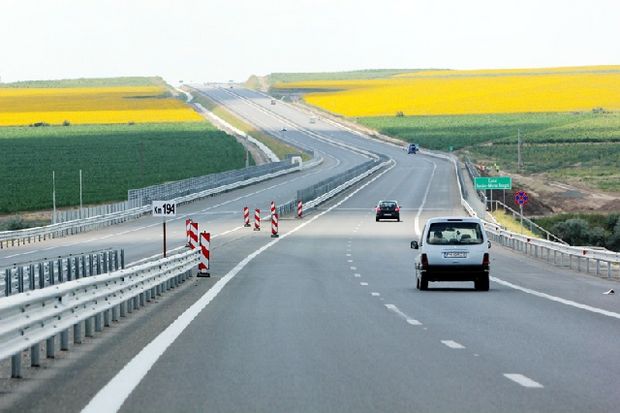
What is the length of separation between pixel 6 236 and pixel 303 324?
136 ft

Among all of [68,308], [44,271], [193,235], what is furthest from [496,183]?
[68,308]

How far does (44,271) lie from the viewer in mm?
21781

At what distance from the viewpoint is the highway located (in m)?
12.2

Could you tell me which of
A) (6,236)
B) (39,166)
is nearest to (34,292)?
(6,236)

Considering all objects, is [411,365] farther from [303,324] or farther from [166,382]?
[303,324]

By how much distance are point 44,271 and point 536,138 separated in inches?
5060

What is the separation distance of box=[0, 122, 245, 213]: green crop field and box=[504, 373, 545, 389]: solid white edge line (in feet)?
238

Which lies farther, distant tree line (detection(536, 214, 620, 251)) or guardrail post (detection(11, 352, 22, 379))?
distant tree line (detection(536, 214, 620, 251))

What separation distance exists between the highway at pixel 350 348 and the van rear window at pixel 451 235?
41.6 inches

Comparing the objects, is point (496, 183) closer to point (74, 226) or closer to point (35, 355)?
point (74, 226)

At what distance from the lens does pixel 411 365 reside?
1481 centimetres

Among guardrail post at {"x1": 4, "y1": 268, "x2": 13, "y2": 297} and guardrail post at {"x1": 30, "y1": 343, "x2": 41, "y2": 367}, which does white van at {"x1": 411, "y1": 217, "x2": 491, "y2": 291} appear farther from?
guardrail post at {"x1": 30, "y1": 343, "x2": 41, "y2": 367}

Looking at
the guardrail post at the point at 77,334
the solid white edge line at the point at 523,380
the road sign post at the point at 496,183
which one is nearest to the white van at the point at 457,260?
the guardrail post at the point at 77,334

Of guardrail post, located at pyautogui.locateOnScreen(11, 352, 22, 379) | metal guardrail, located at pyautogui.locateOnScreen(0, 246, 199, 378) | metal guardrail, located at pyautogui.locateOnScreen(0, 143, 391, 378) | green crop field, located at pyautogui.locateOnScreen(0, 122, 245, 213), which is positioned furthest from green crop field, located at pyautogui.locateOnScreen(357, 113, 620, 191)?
guardrail post, located at pyautogui.locateOnScreen(11, 352, 22, 379)
